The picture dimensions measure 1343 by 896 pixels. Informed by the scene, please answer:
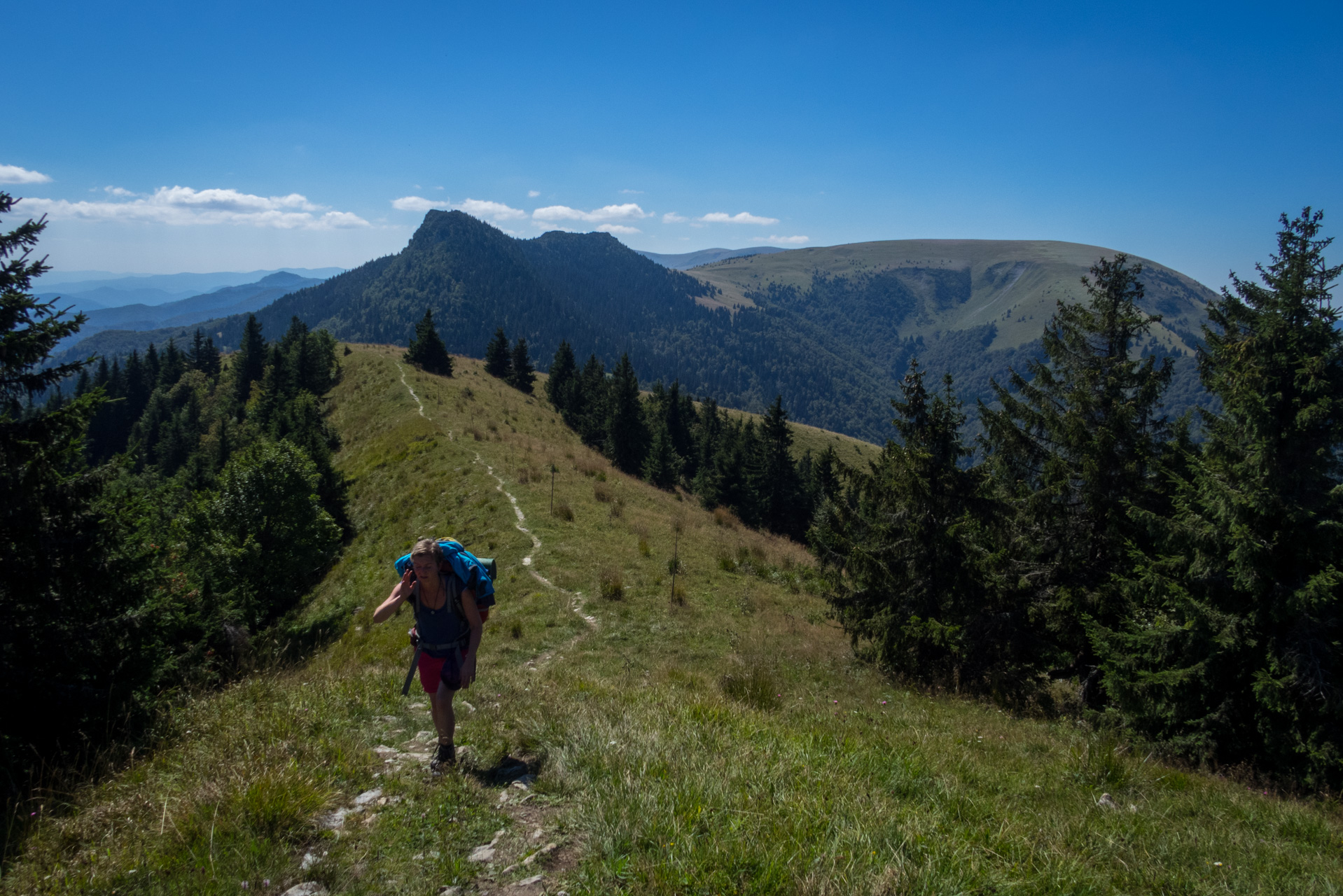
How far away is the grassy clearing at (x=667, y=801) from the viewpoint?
11.4 ft

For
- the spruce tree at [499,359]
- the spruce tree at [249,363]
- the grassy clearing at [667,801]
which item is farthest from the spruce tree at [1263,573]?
the spruce tree at [249,363]

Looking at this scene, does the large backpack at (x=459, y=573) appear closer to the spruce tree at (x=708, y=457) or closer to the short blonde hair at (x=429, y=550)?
the short blonde hair at (x=429, y=550)

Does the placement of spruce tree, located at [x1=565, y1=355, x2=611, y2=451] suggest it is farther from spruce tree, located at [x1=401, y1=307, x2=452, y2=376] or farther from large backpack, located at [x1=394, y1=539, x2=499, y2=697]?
large backpack, located at [x1=394, y1=539, x2=499, y2=697]

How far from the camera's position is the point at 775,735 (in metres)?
5.64

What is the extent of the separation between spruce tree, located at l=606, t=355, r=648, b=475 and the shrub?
3302 cm

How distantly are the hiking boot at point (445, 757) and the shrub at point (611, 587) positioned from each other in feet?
29.2

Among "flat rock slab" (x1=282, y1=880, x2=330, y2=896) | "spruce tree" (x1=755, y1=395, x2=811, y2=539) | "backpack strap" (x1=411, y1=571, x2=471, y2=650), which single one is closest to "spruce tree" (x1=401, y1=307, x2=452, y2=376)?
"spruce tree" (x1=755, y1=395, x2=811, y2=539)

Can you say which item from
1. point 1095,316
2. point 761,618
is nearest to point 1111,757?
point 761,618

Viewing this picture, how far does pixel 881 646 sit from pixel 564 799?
855 centimetres

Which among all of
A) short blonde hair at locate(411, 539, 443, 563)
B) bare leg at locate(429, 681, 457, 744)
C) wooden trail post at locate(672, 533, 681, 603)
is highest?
short blonde hair at locate(411, 539, 443, 563)

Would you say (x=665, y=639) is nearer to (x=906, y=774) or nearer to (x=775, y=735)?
(x=775, y=735)

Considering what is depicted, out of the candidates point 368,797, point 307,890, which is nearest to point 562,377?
point 368,797

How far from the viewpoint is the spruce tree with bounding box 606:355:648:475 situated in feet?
159

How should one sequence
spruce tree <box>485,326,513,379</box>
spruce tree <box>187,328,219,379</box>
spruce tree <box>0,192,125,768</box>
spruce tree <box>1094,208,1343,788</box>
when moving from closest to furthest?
spruce tree <box>0,192,125,768</box>
spruce tree <box>1094,208,1343,788</box>
spruce tree <box>485,326,513,379</box>
spruce tree <box>187,328,219,379</box>
